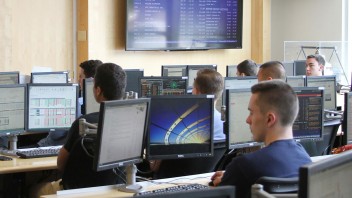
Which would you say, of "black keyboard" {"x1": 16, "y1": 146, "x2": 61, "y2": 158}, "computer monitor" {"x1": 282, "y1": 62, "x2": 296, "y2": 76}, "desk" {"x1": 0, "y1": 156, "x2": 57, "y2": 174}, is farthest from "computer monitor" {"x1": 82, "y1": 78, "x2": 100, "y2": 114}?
"computer monitor" {"x1": 282, "y1": 62, "x2": 296, "y2": 76}

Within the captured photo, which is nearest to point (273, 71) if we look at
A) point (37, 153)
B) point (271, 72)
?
point (271, 72)

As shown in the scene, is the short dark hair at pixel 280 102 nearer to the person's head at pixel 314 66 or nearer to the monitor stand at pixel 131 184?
the monitor stand at pixel 131 184

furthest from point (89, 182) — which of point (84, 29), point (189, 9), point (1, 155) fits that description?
point (189, 9)

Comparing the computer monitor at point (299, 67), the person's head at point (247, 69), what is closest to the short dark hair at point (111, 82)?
the person's head at point (247, 69)

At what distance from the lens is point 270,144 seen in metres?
3.19

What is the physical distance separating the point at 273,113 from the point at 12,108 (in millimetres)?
Answer: 2885

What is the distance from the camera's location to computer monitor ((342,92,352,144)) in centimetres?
532

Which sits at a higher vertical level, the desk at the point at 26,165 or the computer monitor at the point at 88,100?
the computer monitor at the point at 88,100

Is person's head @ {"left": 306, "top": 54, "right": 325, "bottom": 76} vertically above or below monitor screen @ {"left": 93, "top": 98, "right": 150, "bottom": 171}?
above

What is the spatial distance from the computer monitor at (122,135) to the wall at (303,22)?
30.3 ft

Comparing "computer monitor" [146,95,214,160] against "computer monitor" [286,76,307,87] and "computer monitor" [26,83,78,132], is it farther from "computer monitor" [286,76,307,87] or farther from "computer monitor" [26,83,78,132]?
"computer monitor" [286,76,307,87]

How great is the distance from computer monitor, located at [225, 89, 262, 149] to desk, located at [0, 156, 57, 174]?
126 centimetres

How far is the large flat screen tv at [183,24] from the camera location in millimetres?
11039

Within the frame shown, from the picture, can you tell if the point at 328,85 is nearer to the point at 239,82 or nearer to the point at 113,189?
the point at 239,82
